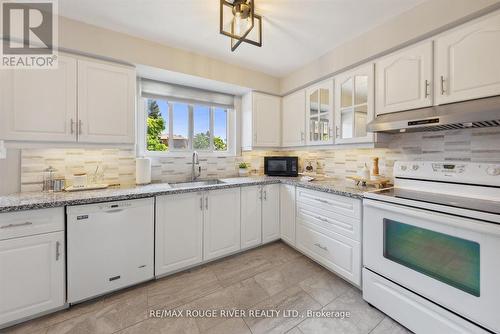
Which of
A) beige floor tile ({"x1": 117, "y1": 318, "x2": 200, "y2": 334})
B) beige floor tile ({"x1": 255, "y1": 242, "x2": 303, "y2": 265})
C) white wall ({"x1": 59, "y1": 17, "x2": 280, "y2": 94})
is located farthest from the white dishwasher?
white wall ({"x1": 59, "y1": 17, "x2": 280, "y2": 94})

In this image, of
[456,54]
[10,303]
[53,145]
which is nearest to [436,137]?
[456,54]

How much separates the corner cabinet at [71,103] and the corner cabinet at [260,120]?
150 cm

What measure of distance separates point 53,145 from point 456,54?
3.31 m

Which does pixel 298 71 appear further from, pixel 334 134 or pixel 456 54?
pixel 456 54

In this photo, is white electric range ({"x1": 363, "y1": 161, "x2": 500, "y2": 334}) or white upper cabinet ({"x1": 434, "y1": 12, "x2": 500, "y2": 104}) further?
white upper cabinet ({"x1": 434, "y1": 12, "x2": 500, "y2": 104})

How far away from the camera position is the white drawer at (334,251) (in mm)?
1752

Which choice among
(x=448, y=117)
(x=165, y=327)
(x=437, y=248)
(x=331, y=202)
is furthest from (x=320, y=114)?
(x=165, y=327)

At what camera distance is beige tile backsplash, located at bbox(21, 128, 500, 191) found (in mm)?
1609

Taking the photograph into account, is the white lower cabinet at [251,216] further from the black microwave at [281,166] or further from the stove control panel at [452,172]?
the stove control panel at [452,172]

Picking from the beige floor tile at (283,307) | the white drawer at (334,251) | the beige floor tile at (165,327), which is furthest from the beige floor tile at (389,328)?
the beige floor tile at (165,327)

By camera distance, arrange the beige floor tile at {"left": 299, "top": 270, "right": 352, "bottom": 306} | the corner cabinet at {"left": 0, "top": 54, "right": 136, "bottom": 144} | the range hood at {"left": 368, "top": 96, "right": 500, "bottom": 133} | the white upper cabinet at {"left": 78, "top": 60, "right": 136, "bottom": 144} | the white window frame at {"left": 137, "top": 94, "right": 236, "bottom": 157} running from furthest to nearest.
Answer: the white window frame at {"left": 137, "top": 94, "right": 236, "bottom": 157}, the white upper cabinet at {"left": 78, "top": 60, "right": 136, "bottom": 144}, the beige floor tile at {"left": 299, "top": 270, "right": 352, "bottom": 306}, the corner cabinet at {"left": 0, "top": 54, "right": 136, "bottom": 144}, the range hood at {"left": 368, "top": 96, "right": 500, "bottom": 133}

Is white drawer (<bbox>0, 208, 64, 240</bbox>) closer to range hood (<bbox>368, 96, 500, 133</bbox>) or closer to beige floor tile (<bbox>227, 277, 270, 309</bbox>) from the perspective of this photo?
beige floor tile (<bbox>227, 277, 270, 309</bbox>)

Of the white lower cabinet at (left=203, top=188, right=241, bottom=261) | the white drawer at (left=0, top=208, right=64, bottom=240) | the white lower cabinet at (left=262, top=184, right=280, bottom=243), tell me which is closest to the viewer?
the white drawer at (left=0, top=208, right=64, bottom=240)

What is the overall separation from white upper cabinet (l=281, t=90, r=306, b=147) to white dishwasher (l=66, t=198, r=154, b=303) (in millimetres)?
2029
